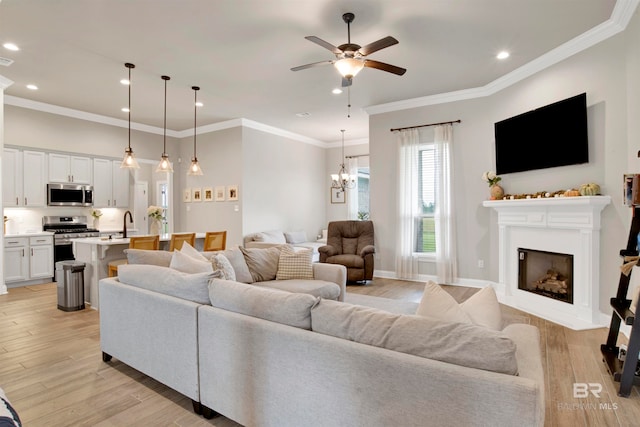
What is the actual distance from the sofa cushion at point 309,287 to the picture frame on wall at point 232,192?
3.55 metres

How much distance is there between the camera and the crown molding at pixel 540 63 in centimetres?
324

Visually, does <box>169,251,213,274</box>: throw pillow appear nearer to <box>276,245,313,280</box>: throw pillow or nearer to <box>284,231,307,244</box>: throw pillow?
<box>276,245,313,280</box>: throw pillow

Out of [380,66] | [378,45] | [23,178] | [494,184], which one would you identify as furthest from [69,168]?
[494,184]

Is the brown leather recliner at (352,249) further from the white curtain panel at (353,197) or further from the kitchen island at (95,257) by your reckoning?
the kitchen island at (95,257)

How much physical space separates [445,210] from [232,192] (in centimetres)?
415

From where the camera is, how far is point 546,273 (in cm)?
428

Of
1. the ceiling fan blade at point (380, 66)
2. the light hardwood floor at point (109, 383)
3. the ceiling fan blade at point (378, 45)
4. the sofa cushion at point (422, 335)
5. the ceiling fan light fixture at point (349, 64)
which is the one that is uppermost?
the ceiling fan blade at point (378, 45)

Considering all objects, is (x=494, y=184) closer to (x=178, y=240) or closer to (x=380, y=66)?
(x=380, y=66)

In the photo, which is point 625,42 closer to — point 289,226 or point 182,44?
point 182,44

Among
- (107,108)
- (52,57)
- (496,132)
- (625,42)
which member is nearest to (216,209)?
(107,108)

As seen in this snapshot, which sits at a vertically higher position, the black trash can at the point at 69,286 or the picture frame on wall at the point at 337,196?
the picture frame on wall at the point at 337,196

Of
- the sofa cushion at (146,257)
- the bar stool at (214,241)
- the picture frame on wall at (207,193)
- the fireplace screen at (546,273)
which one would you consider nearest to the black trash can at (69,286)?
the bar stool at (214,241)

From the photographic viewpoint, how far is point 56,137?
19.9 feet

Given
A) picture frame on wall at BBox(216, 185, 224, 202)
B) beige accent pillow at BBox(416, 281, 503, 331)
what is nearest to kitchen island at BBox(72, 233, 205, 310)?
picture frame on wall at BBox(216, 185, 224, 202)
